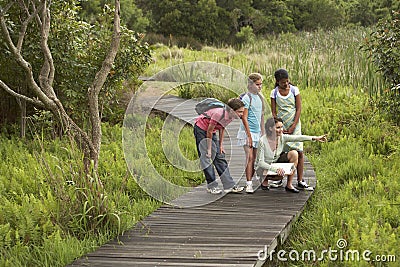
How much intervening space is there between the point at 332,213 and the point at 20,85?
6188 mm

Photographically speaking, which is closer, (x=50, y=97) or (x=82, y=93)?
(x=50, y=97)

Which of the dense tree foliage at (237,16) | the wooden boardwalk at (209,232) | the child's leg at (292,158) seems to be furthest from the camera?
the dense tree foliage at (237,16)

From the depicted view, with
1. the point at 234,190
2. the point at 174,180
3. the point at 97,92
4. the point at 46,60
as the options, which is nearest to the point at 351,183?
the point at 234,190

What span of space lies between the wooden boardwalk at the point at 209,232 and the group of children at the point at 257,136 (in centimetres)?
21

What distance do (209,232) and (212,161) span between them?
148cm

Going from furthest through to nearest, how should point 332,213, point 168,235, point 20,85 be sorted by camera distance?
point 20,85 < point 332,213 < point 168,235

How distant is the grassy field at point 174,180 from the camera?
514 centimetres

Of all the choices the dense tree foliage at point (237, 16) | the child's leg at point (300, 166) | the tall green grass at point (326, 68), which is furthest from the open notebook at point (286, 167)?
the dense tree foliage at point (237, 16)

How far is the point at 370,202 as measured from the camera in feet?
19.7

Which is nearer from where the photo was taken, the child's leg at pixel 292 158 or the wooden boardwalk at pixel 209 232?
the wooden boardwalk at pixel 209 232

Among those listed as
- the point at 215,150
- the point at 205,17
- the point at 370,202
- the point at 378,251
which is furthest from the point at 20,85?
the point at 205,17

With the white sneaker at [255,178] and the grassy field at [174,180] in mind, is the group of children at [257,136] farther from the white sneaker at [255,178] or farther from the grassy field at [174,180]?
the grassy field at [174,180]

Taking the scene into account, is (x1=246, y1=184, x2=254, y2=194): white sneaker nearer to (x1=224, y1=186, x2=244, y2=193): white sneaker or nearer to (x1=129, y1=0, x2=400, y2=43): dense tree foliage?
(x1=224, y1=186, x2=244, y2=193): white sneaker

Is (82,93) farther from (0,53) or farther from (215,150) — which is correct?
(215,150)
